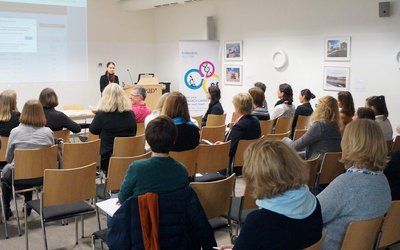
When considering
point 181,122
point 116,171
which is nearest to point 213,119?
point 181,122

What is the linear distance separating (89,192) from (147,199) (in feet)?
4.37

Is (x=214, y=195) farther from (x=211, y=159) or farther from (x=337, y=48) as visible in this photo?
(x=337, y=48)

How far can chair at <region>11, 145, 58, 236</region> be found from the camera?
4004 millimetres

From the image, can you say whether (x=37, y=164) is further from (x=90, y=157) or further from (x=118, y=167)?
(x=118, y=167)

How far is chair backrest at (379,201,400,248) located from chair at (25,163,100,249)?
212 cm

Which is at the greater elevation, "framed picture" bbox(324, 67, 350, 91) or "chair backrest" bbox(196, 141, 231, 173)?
"framed picture" bbox(324, 67, 350, 91)

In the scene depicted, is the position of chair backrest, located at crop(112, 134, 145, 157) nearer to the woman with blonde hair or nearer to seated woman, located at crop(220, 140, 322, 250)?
the woman with blonde hair

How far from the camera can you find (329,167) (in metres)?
3.99

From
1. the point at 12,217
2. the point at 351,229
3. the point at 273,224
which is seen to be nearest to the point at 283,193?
the point at 273,224

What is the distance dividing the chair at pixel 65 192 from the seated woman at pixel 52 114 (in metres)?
1.84

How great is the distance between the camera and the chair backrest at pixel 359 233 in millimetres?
2241

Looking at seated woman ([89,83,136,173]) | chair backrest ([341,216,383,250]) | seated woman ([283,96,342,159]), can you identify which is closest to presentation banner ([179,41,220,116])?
seated woman ([89,83,136,173])

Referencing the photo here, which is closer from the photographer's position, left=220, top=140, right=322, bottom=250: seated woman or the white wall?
→ left=220, top=140, right=322, bottom=250: seated woman

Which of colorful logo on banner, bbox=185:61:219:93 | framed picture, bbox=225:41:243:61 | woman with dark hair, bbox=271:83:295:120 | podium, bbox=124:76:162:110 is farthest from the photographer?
framed picture, bbox=225:41:243:61
